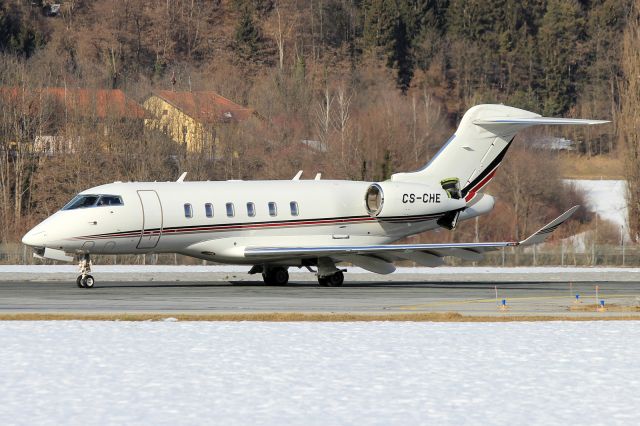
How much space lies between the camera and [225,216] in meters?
32.4

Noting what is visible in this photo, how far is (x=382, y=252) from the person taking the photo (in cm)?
3162

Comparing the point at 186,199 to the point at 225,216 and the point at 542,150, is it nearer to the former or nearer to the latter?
the point at 225,216

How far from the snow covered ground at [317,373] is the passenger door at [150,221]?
11.0 m

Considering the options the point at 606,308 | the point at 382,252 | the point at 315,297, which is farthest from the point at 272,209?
the point at 606,308

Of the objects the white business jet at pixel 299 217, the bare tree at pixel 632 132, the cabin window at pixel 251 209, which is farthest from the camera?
the bare tree at pixel 632 132

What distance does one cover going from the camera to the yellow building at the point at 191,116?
213 feet

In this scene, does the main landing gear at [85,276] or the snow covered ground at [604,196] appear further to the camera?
the snow covered ground at [604,196]

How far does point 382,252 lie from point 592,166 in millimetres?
67925

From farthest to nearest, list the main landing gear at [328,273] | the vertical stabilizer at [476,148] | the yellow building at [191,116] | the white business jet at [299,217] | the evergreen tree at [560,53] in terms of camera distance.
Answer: the evergreen tree at [560,53] < the yellow building at [191,116] < the vertical stabilizer at [476,148] < the main landing gear at [328,273] < the white business jet at [299,217]

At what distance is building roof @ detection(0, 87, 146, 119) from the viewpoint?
6550cm

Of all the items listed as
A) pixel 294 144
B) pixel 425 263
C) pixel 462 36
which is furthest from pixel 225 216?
pixel 462 36

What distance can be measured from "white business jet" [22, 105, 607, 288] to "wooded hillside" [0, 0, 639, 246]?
2170 cm

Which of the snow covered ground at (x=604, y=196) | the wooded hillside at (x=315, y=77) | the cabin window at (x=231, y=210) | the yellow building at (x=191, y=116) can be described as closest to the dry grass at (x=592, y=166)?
the wooded hillside at (x=315, y=77)

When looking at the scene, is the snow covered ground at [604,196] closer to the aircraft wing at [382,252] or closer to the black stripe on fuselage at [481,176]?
the black stripe on fuselage at [481,176]
